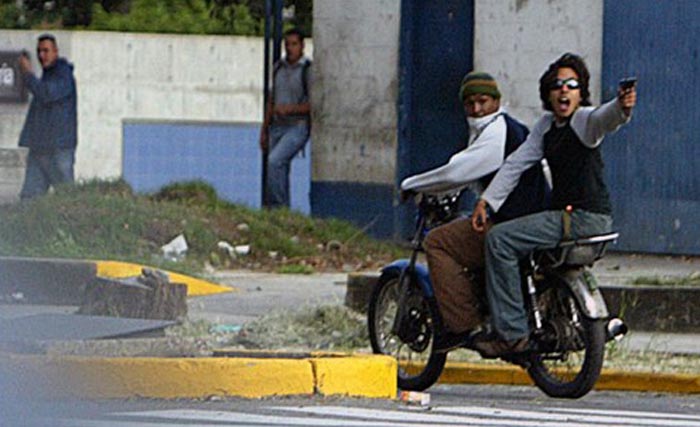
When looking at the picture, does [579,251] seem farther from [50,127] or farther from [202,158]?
[202,158]

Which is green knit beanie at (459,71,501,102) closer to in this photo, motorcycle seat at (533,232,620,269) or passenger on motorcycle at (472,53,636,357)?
passenger on motorcycle at (472,53,636,357)

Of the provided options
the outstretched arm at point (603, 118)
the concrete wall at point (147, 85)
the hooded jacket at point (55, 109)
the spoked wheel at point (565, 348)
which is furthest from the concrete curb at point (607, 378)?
the concrete wall at point (147, 85)

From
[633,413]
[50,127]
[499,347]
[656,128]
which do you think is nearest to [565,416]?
[633,413]

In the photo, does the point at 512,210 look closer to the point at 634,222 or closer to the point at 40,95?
the point at 634,222

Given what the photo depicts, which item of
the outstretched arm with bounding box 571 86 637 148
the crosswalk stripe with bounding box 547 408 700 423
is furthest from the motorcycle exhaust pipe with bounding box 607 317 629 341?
the outstretched arm with bounding box 571 86 637 148

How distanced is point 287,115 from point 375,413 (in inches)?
448

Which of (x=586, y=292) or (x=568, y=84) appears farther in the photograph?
(x=568, y=84)

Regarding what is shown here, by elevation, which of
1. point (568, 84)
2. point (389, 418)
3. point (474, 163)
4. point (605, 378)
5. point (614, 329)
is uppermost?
point (568, 84)

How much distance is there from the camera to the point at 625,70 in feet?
56.1

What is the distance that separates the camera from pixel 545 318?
9.29 meters

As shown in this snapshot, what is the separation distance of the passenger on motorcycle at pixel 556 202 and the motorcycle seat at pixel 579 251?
3cm

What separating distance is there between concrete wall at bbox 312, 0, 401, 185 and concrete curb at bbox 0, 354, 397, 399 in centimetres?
978

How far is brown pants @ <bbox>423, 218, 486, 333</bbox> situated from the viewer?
31.1ft

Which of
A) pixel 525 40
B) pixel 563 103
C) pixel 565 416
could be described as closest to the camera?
pixel 565 416
